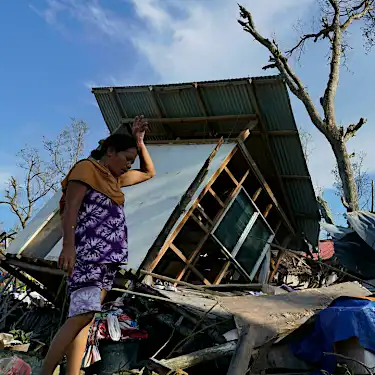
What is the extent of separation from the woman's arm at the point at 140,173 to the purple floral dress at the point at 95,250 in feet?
1.08

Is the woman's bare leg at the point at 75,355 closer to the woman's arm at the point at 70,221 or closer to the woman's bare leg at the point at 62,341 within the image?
the woman's bare leg at the point at 62,341

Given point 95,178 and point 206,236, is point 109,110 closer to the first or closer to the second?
point 206,236

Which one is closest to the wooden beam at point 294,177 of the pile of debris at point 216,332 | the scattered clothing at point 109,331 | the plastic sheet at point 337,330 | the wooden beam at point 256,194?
the wooden beam at point 256,194

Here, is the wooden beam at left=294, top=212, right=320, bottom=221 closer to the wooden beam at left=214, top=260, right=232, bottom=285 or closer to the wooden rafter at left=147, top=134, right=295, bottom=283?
the wooden rafter at left=147, top=134, right=295, bottom=283

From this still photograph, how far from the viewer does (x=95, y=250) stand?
234 centimetres

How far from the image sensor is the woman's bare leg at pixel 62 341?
218 cm

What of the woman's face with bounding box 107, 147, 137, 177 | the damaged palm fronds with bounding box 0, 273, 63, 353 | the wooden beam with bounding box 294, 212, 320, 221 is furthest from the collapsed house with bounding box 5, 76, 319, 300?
the woman's face with bounding box 107, 147, 137, 177

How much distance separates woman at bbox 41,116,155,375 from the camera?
2.20 meters

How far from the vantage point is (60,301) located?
557cm

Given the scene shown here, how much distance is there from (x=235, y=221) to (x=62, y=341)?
4.51 m

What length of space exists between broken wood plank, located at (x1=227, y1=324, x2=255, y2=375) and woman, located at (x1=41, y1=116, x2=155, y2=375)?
3.37ft

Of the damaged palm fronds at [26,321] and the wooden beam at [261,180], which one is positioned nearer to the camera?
the damaged palm fronds at [26,321]

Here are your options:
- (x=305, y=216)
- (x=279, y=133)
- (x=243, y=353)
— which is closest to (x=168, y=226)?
(x=243, y=353)

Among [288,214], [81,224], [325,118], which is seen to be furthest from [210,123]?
[325,118]
